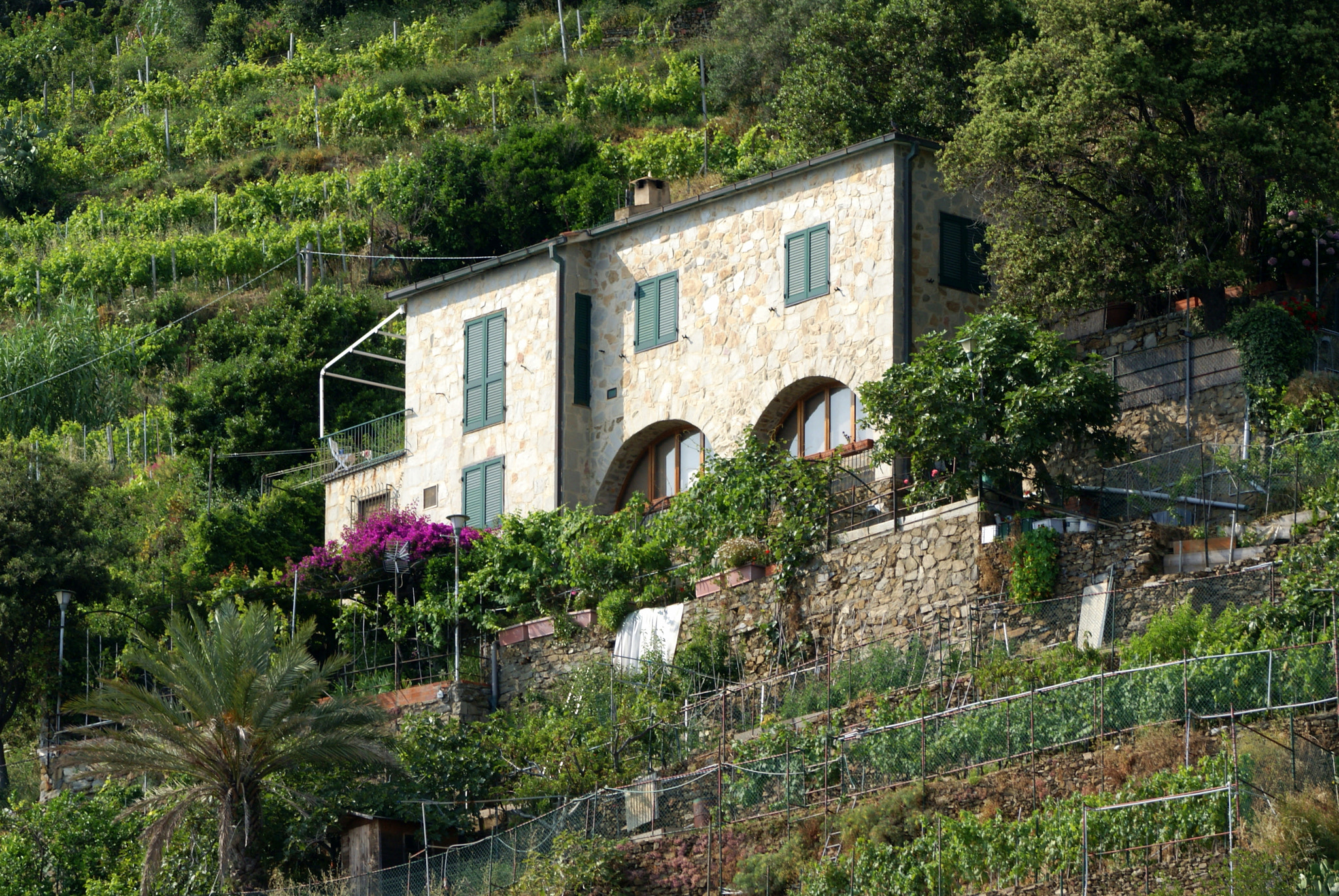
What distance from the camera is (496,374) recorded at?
32.7m

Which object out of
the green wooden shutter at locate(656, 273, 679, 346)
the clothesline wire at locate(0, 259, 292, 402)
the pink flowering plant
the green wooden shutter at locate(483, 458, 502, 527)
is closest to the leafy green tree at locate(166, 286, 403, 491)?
the clothesline wire at locate(0, 259, 292, 402)

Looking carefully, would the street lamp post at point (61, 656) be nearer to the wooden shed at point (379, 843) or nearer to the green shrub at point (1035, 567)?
the wooden shed at point (379, 843)

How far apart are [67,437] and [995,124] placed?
25.1 metres

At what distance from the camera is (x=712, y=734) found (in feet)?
78.0

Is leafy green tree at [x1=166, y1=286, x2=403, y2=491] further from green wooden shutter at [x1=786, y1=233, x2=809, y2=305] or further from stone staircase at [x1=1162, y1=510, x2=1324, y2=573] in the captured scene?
stone staircase at [x1=1162, y1=510, x2=1324, y2=573]

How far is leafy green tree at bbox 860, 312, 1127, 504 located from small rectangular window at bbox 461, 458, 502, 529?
9.04 metres

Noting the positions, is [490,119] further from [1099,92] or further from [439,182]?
[1099,92]

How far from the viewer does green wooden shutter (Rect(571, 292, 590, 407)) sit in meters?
31.6

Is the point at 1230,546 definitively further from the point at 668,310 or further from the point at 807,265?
the point at 668,310

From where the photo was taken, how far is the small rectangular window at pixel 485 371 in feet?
107

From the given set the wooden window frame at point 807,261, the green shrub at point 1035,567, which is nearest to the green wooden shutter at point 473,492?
the wooden window frame at point 807,261

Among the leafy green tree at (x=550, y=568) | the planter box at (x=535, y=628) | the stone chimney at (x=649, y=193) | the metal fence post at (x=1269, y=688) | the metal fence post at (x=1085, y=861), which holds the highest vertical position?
the stone chimney at (x=649, y=193)

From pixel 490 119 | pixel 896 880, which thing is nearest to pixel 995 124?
pixel 896 880

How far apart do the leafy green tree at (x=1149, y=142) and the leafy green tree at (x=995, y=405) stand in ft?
6.76
